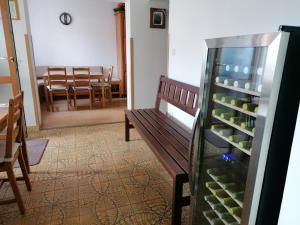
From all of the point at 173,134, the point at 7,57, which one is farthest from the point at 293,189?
the point at 7,57

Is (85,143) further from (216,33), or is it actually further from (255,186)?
(255,186)

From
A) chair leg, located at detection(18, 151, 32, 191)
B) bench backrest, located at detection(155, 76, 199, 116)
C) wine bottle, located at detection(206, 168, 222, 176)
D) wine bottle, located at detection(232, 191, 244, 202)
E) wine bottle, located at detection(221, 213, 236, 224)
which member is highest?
bench backrest, located at detection(155, 76, 199, 116)

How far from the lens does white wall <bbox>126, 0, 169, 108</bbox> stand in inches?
138

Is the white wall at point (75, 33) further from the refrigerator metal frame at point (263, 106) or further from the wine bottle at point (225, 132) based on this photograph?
the refrigerator metal frame at point (263, 106)

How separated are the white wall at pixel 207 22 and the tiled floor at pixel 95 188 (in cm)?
78

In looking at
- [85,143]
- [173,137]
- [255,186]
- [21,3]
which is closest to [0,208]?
[85,143]

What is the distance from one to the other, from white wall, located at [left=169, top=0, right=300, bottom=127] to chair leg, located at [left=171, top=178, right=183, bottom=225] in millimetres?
1031

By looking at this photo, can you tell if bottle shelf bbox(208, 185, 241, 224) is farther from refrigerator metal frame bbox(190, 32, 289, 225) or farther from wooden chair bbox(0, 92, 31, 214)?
wooden chair bbox(0, 92, 31, 214)

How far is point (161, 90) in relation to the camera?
287cm

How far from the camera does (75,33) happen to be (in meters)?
5.80

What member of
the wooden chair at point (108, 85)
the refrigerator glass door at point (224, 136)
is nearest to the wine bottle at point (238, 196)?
the refrigerator glass door at point (224, 136)

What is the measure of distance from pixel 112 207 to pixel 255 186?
1306 millimetres

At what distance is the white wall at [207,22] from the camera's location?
122 cm

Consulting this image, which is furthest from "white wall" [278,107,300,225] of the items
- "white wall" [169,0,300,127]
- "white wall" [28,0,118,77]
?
"white wall" [28,0,118,77]
